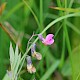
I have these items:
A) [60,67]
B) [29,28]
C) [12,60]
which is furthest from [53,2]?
[12,60]

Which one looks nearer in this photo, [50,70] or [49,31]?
[50,70]

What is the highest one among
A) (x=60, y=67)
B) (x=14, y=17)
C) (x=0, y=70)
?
(x=14, y=17)

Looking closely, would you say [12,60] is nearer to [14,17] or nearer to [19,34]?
[19,34]

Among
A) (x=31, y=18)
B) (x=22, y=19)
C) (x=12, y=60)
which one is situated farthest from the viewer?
(x=31, y=18)

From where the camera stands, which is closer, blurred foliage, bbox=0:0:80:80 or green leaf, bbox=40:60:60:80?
green leaf, bbox=40:60:60:80

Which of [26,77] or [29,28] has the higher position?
[29,28]

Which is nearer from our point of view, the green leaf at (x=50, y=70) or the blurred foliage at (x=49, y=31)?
the green leaf at (x=50, y=70)

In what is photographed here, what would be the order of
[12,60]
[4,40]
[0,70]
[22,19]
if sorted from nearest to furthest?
[12,60]
[0,70]
[4,40]
[22,19]

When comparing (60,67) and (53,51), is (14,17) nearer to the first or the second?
(53,51)

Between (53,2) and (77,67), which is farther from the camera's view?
(53,2)

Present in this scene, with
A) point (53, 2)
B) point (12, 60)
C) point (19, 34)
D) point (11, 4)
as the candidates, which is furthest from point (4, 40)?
point (12, 60)
